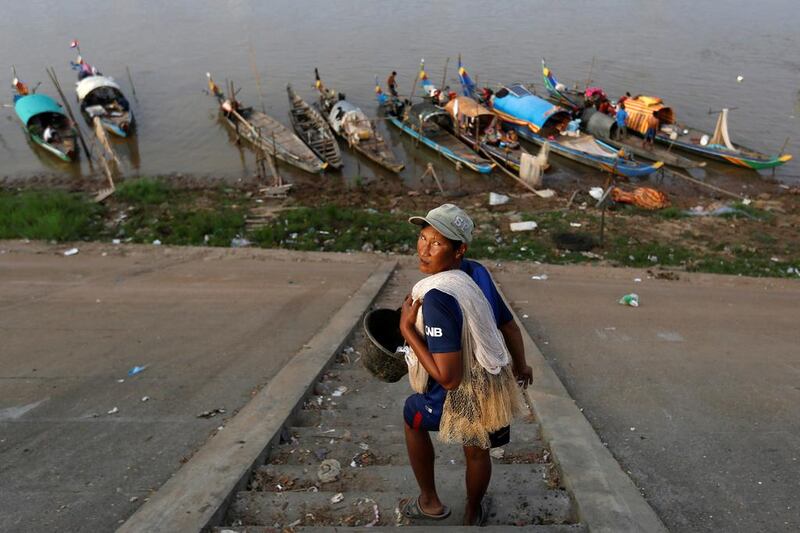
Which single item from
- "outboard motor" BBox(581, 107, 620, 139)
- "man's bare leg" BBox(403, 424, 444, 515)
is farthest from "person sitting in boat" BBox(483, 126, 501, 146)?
"man's bare leg" BBox(403, 424, 444, 515)

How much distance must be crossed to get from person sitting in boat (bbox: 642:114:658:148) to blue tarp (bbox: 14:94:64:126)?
20.2 metres

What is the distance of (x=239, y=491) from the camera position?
2820 millimetres

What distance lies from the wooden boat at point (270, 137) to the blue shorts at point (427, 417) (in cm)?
1423

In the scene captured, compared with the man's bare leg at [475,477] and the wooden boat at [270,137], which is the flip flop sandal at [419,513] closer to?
the man's bare leg at [475,477]

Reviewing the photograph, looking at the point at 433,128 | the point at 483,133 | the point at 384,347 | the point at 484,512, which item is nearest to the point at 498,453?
the point at 484,512

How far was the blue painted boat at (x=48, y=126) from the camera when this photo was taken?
17.4 metres

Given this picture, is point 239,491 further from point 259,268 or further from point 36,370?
point 259,268

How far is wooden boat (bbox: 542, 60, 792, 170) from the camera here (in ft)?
56.2

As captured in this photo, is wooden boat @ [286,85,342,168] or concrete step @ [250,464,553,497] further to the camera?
wooden boat @ [286,85,342,168]

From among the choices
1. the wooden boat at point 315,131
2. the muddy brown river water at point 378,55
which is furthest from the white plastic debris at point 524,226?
the wooden boat at point 315,131

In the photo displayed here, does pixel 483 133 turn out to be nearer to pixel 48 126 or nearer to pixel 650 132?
pixel 650 132

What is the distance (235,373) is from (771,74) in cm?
3040

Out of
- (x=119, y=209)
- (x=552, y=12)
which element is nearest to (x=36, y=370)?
(x=119, y=209)

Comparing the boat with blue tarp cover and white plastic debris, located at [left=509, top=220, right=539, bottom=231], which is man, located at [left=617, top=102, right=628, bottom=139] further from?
white plastic debris, located at [left=509, top=220, right=539, bottom=231]
